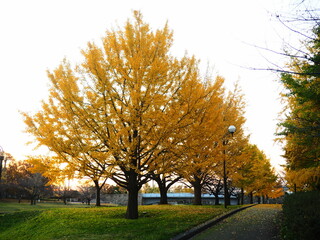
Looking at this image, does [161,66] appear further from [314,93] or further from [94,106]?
[314,93]

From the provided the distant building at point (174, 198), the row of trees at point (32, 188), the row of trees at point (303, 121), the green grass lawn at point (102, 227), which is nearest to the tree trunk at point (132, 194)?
the green grass lawn at point (102, 227)

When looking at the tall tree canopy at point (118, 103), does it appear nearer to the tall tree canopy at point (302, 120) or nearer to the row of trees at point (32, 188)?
the tall tree canopy at point (302, 120)

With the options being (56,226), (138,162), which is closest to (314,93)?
(138,162)

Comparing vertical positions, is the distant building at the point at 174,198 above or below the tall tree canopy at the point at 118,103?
below

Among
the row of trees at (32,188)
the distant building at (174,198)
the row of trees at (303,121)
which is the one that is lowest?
the distant building at (174,198)

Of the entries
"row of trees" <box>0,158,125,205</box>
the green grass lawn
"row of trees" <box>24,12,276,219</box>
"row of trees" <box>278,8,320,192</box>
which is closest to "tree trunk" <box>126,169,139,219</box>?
the green grass lawn

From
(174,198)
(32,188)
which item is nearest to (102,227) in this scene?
(32,188)

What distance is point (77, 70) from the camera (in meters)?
8.96

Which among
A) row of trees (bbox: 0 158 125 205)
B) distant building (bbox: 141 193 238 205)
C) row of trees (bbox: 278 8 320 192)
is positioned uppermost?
row of trees (bbox: 278 8 320 192)

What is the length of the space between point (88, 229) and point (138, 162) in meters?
2.97

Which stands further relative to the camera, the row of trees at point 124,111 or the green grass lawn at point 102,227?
the row of trees at point 124,111

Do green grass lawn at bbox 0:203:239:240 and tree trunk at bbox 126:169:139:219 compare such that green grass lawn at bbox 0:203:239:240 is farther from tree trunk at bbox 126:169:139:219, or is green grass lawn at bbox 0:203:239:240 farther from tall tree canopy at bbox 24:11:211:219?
tall tree canopy at bbox 24:11:211:219

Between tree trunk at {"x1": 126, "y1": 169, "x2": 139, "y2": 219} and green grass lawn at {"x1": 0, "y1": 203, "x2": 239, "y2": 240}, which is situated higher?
tree trunk at {"x1": 126, "y1": 169, "x2": 139, "y2": 219}

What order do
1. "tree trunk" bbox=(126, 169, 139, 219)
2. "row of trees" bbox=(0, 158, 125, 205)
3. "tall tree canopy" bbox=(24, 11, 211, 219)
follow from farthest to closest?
"row of trees" bbox=(0, 158, 125, 205) < "tree trunk" bbox=(126, 169, 139, 219) < "tall tree canopy" bbox=(24, 11, 211, 219)
